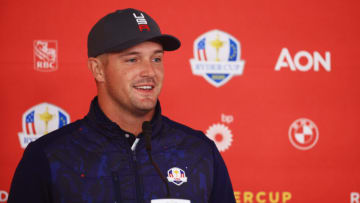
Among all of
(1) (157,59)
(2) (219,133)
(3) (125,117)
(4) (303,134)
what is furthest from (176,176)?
(4) (303,134)

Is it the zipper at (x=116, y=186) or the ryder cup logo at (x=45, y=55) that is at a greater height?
the ryder cup logo at (x=45, y=55)

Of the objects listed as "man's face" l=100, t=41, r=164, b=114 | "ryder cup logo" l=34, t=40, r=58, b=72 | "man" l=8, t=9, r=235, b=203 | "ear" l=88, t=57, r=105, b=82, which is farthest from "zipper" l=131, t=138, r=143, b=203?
"ryder cup logo" l=34, t=40, r=58, b=72

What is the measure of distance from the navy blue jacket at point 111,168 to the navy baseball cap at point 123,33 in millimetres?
180

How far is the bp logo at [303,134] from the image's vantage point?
1.97 m

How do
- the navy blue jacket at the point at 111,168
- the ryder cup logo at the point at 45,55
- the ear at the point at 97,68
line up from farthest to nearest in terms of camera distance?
the ryder cup logo at the point at 45,55
the ear at the point at 97,68
the navy blue jacket at the point at 111,168

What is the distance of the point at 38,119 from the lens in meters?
1.96

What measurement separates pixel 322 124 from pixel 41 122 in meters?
1.34

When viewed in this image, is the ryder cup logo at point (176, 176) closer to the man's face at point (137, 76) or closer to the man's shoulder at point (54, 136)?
the man's face at point (137, 76)

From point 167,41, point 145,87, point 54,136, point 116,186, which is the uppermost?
point 167,41

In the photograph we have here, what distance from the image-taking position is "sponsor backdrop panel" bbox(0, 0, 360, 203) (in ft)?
6.41

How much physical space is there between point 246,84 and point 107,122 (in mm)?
1017

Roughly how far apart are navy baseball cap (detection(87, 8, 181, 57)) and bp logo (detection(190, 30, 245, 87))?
33.6 inches

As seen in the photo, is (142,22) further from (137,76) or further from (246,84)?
(246,84)

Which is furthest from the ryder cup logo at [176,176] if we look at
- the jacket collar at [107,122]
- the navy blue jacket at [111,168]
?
the jacket collar at [107,122]
